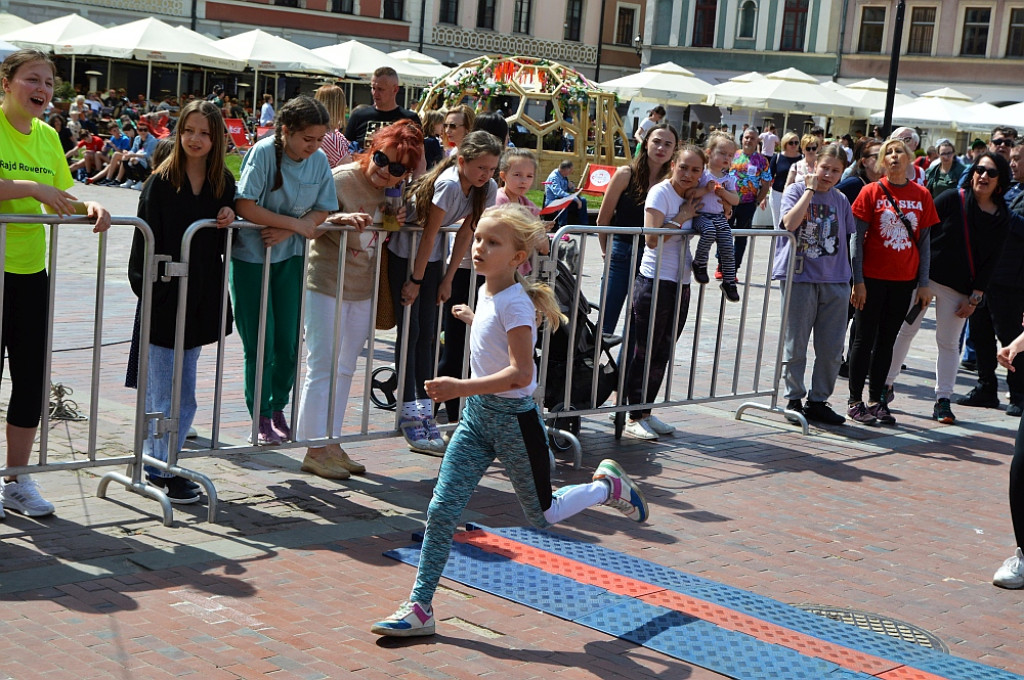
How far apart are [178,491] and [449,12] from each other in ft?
182

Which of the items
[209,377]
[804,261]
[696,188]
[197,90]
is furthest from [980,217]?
[197,90]

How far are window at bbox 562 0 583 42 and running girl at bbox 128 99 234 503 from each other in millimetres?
58645

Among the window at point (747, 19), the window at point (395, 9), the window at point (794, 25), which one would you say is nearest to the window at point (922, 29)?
the window at point (794, 25)

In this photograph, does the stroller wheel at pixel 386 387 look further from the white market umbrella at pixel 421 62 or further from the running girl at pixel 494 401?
the white market umbrella at pixel 421 62

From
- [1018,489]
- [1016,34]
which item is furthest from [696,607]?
[1016,34]

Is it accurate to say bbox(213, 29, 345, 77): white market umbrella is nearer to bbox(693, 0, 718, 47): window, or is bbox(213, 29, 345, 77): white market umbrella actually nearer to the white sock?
the white sock

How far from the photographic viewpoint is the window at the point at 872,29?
55188 mm

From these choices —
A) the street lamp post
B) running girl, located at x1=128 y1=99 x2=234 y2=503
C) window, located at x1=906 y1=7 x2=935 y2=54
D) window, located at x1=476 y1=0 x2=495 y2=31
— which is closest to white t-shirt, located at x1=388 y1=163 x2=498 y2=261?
running girl, located at x1=128 y1=99 x2=234 y2=503

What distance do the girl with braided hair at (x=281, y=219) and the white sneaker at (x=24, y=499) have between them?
1.09m

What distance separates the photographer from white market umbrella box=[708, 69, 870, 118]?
3522 centimetres

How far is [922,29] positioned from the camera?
180 feet

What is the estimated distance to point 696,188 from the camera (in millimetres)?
8055

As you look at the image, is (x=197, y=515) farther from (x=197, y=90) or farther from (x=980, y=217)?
(x=197, y=90)

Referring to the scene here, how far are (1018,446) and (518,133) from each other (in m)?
22.5
